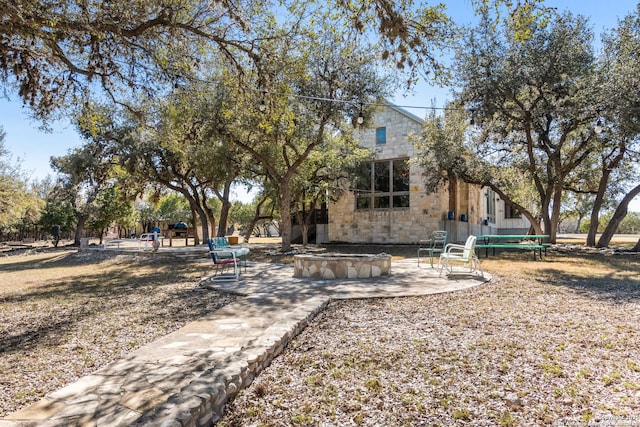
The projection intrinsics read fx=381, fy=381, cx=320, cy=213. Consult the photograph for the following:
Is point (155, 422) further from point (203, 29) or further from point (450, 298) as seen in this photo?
point (203, 29)

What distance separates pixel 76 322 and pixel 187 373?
106 inches

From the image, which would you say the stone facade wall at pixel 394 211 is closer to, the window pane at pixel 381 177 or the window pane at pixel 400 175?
the window pane at pixel 400 175

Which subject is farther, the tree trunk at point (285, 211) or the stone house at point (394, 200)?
the stone house at point (394, 200)

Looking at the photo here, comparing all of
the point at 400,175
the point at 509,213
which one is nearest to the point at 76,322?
the point at 400,175

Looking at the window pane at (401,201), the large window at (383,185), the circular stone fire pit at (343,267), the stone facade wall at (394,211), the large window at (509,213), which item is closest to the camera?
the circular stone fire pit at (343,267)

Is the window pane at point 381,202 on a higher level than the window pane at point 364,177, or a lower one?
lower

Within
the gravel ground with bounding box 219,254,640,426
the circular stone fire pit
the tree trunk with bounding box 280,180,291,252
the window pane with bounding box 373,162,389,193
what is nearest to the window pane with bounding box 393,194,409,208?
the window pane with bounding box 373,162,389,193

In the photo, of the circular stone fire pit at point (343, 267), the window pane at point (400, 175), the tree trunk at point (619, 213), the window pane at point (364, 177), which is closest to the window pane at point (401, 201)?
the window pane at point (400, 175)

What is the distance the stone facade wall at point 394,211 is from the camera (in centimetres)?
1634

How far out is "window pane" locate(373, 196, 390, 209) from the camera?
57.2 feet

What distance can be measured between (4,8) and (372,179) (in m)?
15.2

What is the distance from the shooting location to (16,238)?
33188 mm

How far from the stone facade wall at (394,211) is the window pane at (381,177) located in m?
0.45

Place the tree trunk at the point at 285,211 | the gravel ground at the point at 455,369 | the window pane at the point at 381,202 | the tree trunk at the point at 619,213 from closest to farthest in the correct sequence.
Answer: the gravel ground at the point at 455,369 < the tree trunk at the point at 285,211 < the tree trunk at the point at 619,213 < the window pane at the point at 381,202
